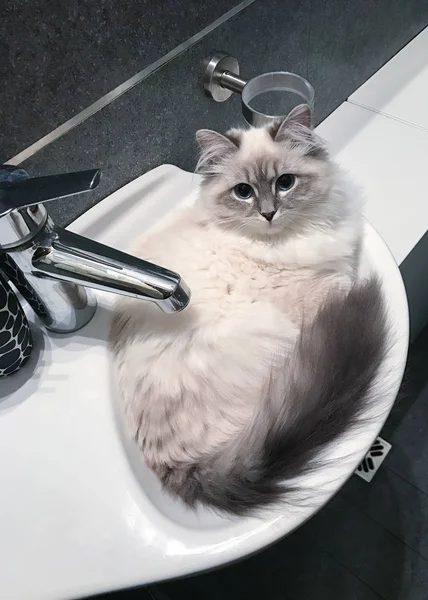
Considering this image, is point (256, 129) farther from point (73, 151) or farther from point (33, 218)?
point (33, 218)

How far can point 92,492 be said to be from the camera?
56 centimetres

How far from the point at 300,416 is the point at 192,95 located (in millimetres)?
601

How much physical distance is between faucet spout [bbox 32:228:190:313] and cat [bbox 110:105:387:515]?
139 mm

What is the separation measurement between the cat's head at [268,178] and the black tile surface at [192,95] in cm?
13

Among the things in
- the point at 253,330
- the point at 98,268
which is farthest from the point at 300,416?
the point at 98,268

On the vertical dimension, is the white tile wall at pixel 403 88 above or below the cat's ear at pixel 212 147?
below

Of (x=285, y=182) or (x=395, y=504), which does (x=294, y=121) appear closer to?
(x=285, y=182)

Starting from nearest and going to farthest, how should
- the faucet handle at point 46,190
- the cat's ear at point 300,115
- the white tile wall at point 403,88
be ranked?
the faucet handle at point 46,190
the cat's ear at point 300,115
the white tile wall at point 403,88

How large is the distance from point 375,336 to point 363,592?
2.68 ft

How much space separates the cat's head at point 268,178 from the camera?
2.50 ft

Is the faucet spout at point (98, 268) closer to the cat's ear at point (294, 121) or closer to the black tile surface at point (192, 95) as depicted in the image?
the black tile surface at point (192, 95)

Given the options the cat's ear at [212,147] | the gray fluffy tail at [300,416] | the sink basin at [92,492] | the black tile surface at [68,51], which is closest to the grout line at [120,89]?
the black tile surface at [68,51]

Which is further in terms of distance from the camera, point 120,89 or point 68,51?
point 120,89

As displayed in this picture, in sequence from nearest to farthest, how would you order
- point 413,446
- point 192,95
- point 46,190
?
point 46,190, point 192,95, point 413,446
